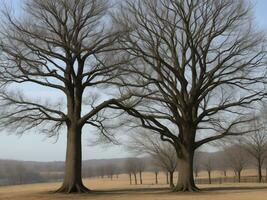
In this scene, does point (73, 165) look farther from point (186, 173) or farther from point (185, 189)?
point (186, 173)

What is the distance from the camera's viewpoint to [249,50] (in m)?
36.4

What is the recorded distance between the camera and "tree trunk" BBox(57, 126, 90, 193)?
1288 inches

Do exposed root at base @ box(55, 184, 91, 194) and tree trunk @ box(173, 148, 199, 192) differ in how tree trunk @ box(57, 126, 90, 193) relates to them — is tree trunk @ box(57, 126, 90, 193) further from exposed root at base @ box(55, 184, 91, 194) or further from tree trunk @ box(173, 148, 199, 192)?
tree trunk @ box(173, 148, 199, 192)

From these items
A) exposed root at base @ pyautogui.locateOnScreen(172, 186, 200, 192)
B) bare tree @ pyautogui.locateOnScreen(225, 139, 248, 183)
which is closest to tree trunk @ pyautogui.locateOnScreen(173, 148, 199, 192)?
exposed root at base @ pyautogui.locateOnScreen(172, 186, 200, 192)

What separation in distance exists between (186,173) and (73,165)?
8.29m

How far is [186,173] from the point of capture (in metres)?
35.8

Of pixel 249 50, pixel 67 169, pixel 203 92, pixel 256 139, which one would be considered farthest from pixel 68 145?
pixel 256 139

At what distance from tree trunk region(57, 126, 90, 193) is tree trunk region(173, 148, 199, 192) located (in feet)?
22.3

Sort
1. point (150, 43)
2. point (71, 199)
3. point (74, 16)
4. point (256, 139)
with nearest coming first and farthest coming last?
point (71, 199), point (74, 16), point (150, 43), point (256, 139)

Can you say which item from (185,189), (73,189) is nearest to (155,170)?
(185,189)

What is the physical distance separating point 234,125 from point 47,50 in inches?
604

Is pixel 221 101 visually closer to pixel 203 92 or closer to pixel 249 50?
pixel 203 92

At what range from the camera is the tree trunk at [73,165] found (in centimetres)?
3272

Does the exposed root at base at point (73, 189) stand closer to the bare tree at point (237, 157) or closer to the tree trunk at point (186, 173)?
the tree trunk at point (186, 173)
